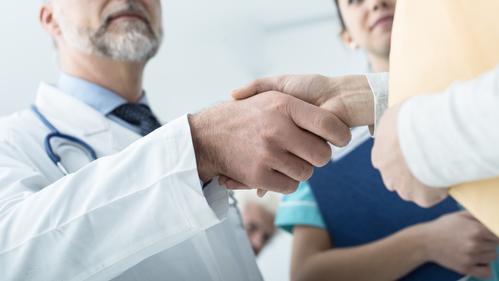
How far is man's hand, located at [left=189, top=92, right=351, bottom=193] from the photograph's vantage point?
2.26 ft

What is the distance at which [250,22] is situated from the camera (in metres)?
2.26

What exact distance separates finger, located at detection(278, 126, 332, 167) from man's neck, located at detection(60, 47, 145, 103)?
644 mm

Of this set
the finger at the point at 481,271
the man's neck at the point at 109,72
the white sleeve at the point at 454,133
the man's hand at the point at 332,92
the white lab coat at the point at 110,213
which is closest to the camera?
the white sleeve at the point at 454,133

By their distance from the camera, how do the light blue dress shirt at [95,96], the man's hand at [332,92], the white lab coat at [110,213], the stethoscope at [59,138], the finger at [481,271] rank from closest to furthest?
the white lab coat at [110,213]
the man's hand at [332,92]
the stethoscope at [59,138]
the finger at [481,271]
the light blue dress shirt at [95,96]

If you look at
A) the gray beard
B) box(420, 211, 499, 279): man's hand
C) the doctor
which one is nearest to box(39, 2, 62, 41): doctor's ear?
the gray beard

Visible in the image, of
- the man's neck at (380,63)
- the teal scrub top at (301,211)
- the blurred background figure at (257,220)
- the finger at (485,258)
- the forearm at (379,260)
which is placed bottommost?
the blurred background figure at (257,220)

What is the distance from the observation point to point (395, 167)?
0.50m

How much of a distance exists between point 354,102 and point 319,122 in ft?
0.28

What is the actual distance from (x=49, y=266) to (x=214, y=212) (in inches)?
8.6

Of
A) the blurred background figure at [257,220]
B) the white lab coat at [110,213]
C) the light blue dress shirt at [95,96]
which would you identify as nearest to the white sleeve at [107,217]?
the white lab coat at [110,213]

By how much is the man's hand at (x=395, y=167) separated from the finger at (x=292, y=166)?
0.19m

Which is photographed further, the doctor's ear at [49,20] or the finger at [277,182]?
the doctor's ear at [49,20]

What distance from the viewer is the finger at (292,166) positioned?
0.69 meters

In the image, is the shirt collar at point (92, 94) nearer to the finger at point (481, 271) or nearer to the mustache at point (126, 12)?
the mustache at point (126, 12)
